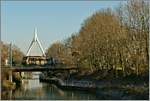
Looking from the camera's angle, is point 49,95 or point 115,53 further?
point 115,53

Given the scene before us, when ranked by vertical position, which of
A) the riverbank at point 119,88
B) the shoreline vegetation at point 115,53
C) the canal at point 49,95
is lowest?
the canal at point 49,95

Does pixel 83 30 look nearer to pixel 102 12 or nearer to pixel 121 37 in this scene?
pixel 102 12

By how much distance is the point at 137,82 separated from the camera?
30734 mm

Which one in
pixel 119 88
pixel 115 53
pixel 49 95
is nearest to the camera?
pixel 119 88

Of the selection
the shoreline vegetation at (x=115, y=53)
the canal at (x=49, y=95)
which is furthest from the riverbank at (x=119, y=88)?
the canal at (x=49, y=95)

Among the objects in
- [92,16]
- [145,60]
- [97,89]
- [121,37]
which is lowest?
[97,89]

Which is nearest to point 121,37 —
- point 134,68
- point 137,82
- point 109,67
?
point 134,68

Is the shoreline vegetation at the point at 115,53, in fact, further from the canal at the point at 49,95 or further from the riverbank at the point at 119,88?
the canal at the point at 49,95

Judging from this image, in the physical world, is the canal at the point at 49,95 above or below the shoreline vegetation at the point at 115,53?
below

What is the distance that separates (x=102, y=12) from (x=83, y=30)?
3.62 metres

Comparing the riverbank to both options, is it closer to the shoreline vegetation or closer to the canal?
the shoreline vegetation

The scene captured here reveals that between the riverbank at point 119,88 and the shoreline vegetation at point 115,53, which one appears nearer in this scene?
the riverbank at point 119,88

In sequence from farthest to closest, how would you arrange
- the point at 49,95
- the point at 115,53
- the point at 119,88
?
the point at 115,53 < the point at 49,95 < the point at 119,88

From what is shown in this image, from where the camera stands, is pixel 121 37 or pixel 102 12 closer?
pixel 121 37
